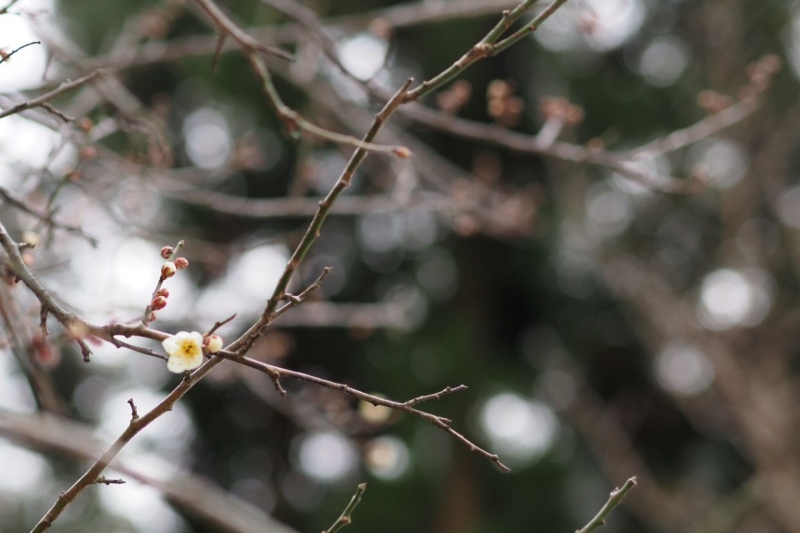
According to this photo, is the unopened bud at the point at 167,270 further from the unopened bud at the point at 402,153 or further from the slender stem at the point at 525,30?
the slender stem at the point at 525,30

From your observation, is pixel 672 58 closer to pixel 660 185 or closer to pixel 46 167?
pixel 660 185

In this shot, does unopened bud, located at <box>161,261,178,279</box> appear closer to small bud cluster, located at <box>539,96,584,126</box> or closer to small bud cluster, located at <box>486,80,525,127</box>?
small bud cluster, located at <box>486,80,525,127</box>

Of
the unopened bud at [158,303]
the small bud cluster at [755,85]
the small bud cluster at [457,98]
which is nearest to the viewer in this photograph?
the unopened bud at [158,303]

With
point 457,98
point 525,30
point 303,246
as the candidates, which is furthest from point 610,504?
point 457,98

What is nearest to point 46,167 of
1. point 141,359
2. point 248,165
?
point 248,165

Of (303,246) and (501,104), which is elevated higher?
(501,104)

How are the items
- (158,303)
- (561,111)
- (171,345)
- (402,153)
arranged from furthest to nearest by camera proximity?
(561,111), (402,153), (158,303), (171,345)

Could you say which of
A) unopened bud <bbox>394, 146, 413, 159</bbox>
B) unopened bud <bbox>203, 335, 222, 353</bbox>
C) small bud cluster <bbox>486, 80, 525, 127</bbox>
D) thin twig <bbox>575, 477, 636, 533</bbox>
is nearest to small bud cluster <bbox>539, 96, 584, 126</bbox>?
small bud cluster <bbox>486, 80, 525, 127</bbox>

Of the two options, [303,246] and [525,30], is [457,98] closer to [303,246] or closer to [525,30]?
[525,30]

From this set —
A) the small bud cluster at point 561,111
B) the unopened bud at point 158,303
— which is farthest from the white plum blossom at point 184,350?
the small bud cluster at point 561,111
